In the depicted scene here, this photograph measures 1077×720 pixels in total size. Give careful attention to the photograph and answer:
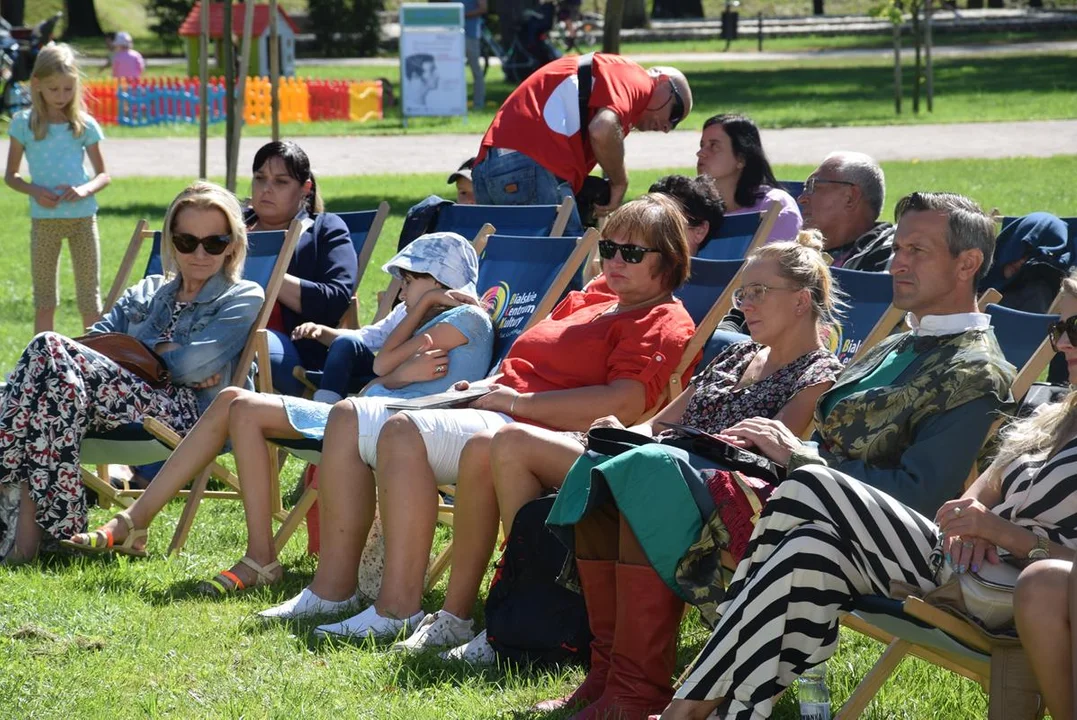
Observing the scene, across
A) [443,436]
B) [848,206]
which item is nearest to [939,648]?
[443,436]

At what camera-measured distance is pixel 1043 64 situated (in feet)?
97.1

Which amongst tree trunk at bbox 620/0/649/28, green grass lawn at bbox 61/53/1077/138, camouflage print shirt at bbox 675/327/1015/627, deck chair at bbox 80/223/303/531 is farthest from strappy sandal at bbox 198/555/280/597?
tree trunk at bbox 620/0/649/28

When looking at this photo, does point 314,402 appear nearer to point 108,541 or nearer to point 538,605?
point 108,541

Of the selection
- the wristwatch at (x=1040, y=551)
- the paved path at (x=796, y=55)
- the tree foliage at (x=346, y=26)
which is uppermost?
the tree foliage at (x=346, y=26)

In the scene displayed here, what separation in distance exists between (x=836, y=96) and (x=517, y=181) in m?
19.2

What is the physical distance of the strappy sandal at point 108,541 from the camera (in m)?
5.26

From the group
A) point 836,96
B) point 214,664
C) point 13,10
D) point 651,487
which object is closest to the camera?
point 651,487

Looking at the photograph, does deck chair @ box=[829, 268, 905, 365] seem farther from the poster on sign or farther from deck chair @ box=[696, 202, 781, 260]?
the poster on sign

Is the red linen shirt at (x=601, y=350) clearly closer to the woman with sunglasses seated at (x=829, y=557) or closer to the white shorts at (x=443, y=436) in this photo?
the white shorts at (x=443, y=436)

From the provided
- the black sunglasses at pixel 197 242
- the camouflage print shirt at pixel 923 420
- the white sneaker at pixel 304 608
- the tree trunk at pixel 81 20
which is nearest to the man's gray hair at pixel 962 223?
the camouflage print shirt at pixel 923 420

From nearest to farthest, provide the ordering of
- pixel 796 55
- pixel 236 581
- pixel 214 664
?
pixel 214 664
pixel 236 581
pixel 796 55

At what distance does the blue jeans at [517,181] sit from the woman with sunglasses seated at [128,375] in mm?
1884

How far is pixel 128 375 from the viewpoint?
544cm

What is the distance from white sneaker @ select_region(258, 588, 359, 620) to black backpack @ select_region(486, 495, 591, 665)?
70 cm
